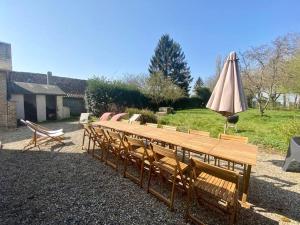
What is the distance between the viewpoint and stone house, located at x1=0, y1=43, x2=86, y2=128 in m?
11.4

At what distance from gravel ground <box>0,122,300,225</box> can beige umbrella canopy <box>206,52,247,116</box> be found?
67.1 inches

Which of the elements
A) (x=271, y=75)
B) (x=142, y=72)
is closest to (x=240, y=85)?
(x=271, y=75)

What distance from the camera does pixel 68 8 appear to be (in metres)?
9.13

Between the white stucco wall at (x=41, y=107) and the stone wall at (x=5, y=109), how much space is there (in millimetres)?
4468

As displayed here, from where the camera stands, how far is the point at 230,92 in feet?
14.7

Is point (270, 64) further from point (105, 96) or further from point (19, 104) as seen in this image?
point (19, 104)

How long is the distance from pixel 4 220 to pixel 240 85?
194 inches

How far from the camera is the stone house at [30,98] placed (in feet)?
37.6

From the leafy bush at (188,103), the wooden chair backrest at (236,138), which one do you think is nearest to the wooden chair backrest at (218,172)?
the wooden chair backrest at (236,138)

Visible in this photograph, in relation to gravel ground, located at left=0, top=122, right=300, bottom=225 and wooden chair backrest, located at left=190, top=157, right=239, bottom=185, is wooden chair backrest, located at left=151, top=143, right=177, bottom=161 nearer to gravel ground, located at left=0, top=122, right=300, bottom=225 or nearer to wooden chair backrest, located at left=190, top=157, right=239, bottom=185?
wooden chair backrest, located at left=190, top=157, right=239, bottom=185

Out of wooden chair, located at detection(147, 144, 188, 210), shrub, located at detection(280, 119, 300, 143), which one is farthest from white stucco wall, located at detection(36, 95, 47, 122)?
shrub, located at detection(280, 119, 300, 143)

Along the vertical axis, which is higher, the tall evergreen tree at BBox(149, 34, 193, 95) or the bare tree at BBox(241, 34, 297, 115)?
the tall evergreen tree at BBox(149, 34, 193, 95)

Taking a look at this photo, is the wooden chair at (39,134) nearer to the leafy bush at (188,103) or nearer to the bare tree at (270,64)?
the bare tree at (270,64)

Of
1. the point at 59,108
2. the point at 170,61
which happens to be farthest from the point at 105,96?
the point at 170,61
